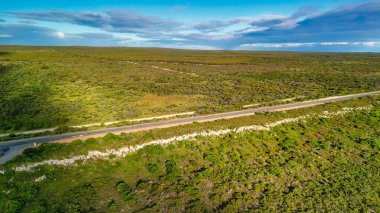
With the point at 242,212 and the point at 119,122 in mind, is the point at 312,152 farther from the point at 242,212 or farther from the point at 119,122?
the point at 119,122

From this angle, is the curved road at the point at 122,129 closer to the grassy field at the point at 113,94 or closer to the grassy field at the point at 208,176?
the grassy field at the point at 208,176

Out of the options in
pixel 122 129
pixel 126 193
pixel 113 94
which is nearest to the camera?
pixel 126 193

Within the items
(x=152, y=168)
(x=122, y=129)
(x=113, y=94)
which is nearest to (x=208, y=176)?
(x=152, y=168)

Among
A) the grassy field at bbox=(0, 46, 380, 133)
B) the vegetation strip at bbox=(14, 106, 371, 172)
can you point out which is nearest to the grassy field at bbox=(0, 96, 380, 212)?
the vegetation strip at bbox=(14, 106, 371, 172)

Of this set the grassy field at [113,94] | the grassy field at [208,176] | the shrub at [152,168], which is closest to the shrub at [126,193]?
the grassy field at [208,176]

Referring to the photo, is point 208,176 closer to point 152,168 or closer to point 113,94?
point 152,168

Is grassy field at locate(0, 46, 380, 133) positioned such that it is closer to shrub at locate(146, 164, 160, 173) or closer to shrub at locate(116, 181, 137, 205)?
shrub at locate(146, 164, 160, 173)

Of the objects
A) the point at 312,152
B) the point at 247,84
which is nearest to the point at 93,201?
the point at 312,152

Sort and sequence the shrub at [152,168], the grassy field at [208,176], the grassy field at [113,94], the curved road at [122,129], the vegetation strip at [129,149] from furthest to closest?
the grassy field at [113,94] → the curved road at [122,129] → the shrub at [152,168] → the vegetation strip at [129,149] → the grassy field at [208,176]
